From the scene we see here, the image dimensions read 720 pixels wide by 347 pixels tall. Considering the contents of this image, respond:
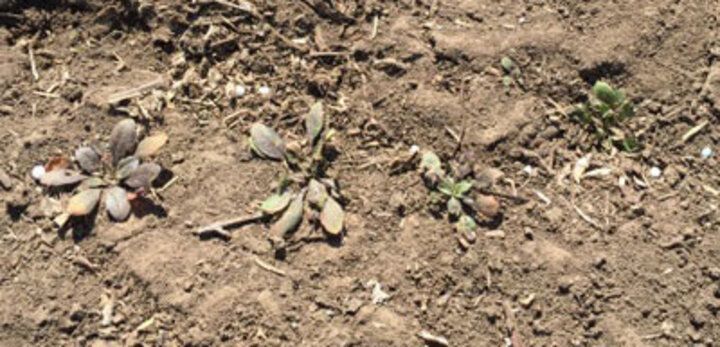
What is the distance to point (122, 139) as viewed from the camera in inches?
105

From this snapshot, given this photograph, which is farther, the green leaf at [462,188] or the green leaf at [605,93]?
the green leaf at [605,93]

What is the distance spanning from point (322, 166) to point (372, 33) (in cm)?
56

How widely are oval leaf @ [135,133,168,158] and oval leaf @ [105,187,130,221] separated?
157mm

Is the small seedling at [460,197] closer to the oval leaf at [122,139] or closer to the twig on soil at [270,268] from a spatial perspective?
the twig on soil at [270,268]

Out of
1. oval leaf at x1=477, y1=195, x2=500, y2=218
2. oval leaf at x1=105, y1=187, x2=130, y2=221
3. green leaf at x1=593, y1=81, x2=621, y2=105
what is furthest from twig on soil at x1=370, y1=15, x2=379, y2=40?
oval leaf at x1=105, y1=187, x2=130, y2=221

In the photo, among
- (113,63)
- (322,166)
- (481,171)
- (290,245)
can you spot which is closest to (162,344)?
(290,245)

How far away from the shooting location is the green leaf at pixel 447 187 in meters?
2.67

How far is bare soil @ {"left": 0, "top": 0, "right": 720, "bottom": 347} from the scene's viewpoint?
253 cm

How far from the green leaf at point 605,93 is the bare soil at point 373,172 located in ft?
0.22

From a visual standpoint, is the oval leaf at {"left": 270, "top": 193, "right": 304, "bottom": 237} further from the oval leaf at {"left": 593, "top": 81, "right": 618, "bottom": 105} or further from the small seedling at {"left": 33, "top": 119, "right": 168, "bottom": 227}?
the oval leaf at {"left": 593, "top": 81, "right": 618, "bottom": 105}

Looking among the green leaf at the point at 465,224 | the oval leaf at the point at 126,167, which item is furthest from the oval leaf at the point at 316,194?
the oval leaf at the point at 126,167

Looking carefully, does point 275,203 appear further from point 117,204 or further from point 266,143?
point 117,204

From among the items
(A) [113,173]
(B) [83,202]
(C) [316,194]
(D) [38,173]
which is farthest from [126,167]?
(C) [316,194]

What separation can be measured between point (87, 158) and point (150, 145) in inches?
8.8
